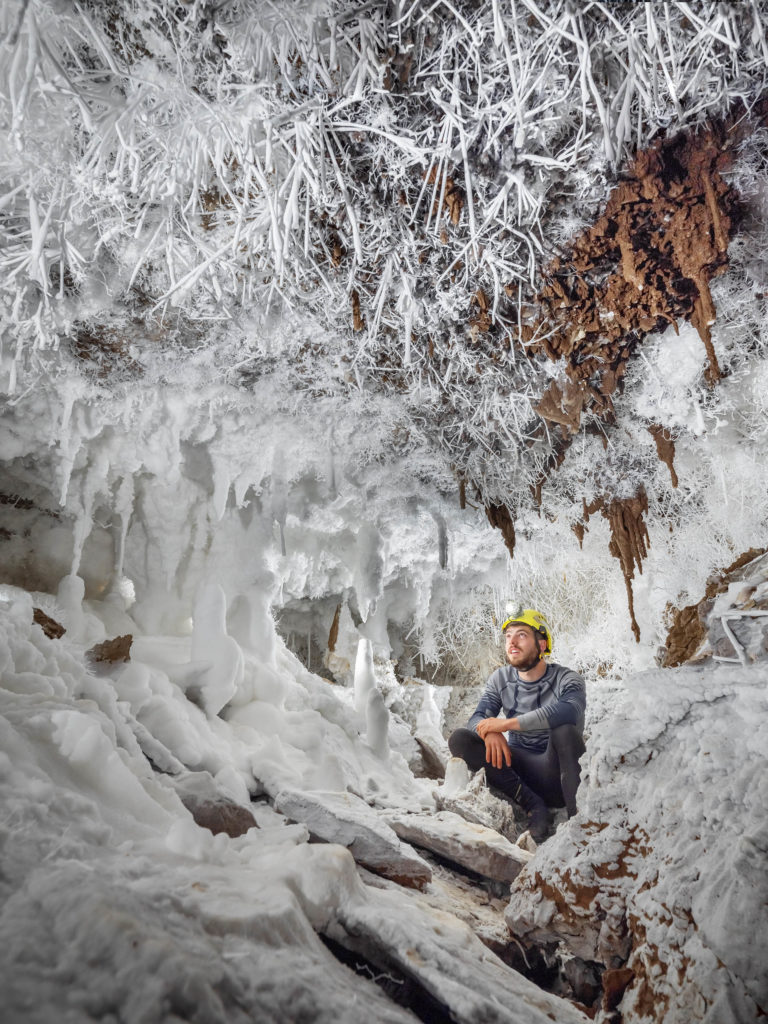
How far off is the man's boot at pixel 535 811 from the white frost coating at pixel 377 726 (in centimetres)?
211

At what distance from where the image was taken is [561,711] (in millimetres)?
4242

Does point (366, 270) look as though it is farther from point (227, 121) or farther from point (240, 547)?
point (240, 547)

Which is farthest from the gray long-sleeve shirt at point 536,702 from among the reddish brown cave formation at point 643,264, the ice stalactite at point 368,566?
the ice stalactite at point 368,566

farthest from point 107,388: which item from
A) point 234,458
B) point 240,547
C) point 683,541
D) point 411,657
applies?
point 411,657

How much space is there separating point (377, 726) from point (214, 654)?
2.33m

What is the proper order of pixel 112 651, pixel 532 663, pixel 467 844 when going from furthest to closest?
pixel 532 663
pixel 112 651
pixel 467 844

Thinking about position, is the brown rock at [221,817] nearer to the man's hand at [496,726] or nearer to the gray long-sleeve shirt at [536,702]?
the man's hand at [496,726]

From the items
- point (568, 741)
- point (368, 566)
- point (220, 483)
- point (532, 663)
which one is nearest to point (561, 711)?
point (568, 741)

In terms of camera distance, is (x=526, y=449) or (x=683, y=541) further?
(x=683, y=541)

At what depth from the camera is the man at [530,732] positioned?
13.7ft

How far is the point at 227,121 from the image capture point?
9.15 ft

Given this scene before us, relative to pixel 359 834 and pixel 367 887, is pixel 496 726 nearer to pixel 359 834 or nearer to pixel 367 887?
pixel 359 834

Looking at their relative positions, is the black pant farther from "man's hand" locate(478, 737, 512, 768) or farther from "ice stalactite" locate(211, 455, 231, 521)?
"ice stalactite" locate(211, 455, 231, 521)

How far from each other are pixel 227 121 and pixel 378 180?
0.86m
